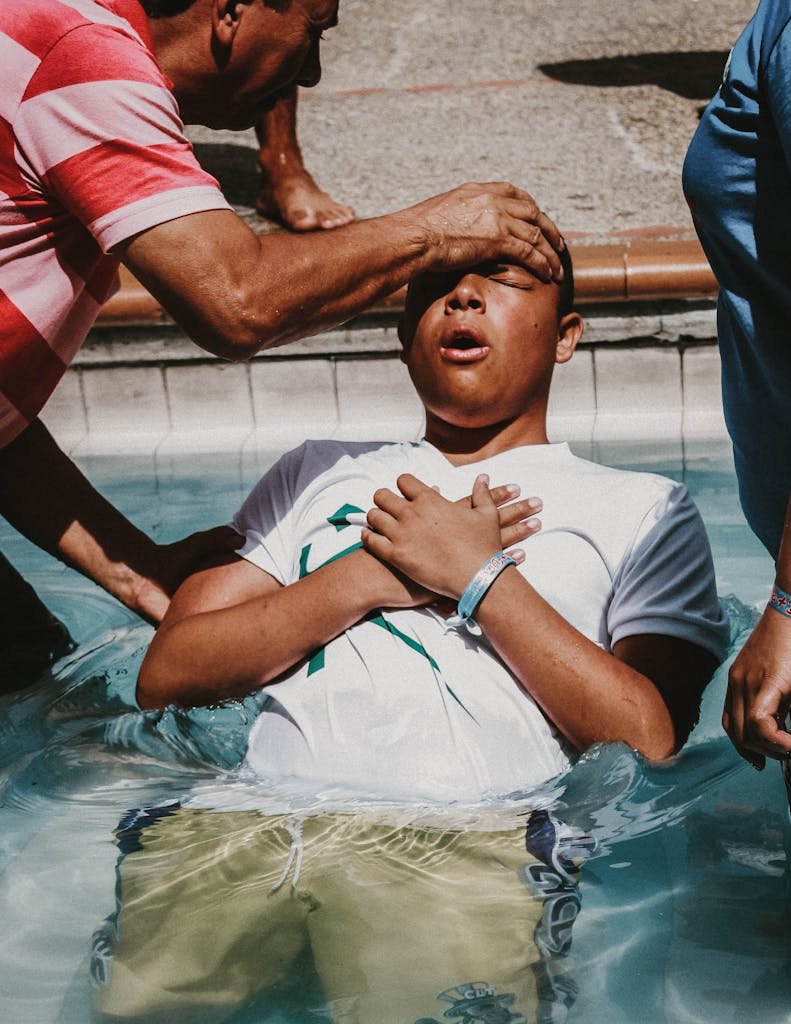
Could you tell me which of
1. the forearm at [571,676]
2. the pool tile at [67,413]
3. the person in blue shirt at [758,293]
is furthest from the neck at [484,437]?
the pool tile at [67,413]

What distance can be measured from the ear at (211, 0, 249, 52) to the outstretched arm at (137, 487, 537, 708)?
94 centimetres

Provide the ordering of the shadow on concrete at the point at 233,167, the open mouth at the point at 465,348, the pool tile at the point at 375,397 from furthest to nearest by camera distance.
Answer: the shadow on concrete at the point at 233,167 < the pool tile at the point at 375,397 < the open mouth at the point at 465,348

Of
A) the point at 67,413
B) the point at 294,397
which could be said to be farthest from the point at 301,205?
the point at 67,413

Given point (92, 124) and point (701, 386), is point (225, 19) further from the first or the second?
point (701, 386)

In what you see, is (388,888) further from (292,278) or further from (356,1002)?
(292,278)

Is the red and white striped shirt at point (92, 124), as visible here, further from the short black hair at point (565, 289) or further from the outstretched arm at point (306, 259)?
the short black hair at point (565, 289)

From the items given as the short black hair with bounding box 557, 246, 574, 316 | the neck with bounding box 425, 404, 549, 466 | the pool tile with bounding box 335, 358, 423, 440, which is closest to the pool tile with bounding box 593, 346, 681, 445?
the pool tile with bounding box 335, 358, 423, 440

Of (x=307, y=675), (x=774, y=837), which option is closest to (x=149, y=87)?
(x=307, y=675)

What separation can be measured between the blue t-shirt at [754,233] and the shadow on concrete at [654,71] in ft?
19.4

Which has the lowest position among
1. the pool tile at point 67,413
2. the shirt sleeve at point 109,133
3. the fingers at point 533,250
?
the pool tile at point 67,413

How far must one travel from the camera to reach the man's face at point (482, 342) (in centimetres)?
248

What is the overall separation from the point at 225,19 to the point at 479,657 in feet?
A: 3.97

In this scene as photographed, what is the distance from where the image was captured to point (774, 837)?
2.26 metres

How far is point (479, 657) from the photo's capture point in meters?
2.27
